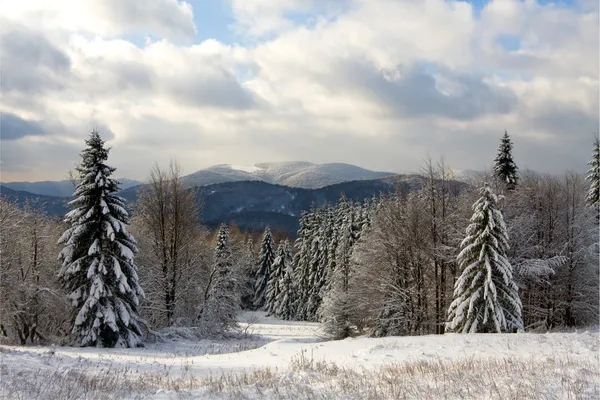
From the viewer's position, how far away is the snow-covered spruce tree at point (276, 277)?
205 ft

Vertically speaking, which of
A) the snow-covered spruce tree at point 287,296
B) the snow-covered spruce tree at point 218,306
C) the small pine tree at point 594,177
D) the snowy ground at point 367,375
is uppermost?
the small pine tree at point 594,177

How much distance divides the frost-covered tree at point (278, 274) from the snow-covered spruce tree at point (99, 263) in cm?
4058

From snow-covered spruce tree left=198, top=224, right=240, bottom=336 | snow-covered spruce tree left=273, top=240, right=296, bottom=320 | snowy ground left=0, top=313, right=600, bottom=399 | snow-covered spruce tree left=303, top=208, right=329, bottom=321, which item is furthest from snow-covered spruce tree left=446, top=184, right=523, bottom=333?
snow-covered spruce tree left=273, top=240, right=296, bottom=320

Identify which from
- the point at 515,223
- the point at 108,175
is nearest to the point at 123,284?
the point at 108,175

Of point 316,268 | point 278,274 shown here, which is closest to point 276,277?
point 278,274

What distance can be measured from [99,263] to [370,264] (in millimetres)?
17817

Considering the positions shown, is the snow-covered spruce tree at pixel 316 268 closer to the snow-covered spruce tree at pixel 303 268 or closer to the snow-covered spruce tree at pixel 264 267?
the snow-covered spruce tree at pixel 303 268

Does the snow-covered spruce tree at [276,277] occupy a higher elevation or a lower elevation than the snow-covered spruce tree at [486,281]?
lower

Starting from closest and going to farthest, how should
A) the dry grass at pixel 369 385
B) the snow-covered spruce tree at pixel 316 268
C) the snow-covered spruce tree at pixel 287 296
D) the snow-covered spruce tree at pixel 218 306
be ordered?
the dry grass at pixel 369 385 < the snow-covered spruce tree at pixel 218 306 < the snow-covered spruce tree at pixel 316 268 < the snow-covered spruce tree at pixel 287 296

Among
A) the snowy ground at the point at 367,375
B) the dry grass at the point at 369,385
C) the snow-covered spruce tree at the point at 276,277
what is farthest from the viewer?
the snow-covered spruce tree at the point at 276,277

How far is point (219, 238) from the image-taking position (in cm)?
5975

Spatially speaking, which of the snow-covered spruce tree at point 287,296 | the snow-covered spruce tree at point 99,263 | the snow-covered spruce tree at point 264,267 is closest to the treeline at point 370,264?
the snow-covered spruce tree at point 99,263

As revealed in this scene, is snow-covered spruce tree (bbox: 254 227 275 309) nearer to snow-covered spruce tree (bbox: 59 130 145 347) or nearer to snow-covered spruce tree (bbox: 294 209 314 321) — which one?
snow-covered spruce tree (bbox: 294 209 314 321)

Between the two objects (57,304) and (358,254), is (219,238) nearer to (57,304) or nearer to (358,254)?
(358,254)
